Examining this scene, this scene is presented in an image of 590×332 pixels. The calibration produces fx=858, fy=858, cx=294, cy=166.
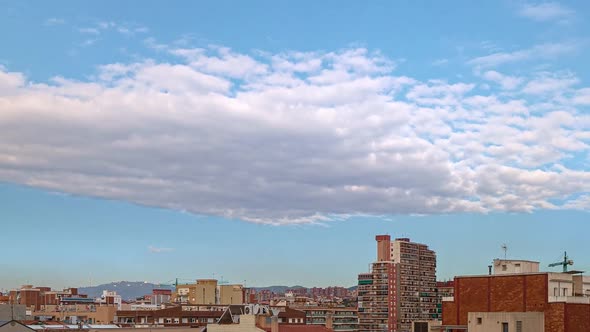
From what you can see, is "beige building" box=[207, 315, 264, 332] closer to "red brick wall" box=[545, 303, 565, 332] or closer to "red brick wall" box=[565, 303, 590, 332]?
"red brick wall" box=[545, 303, 565, 332]

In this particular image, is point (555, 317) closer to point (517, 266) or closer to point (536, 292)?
point (536, 292)

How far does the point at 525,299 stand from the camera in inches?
3861

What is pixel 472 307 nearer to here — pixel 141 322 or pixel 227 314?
pixel 227 314

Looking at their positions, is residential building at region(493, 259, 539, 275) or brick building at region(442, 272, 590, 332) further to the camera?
residential building at region(493, 259, 539, 275)

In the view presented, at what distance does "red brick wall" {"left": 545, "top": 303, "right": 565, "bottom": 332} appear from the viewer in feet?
300

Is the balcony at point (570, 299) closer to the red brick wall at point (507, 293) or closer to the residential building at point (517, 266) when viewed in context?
the red brick wall at point (507, 293)

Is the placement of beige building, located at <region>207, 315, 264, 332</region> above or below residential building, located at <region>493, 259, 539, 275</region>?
below

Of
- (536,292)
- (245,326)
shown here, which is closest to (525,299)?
(536,292)

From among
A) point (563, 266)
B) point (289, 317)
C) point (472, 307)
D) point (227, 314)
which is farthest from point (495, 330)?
point (289, 317)

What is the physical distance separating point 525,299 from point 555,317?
20.5 feet

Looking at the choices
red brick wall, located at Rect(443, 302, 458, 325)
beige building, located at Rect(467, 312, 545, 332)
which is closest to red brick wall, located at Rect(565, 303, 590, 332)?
beige building, located at Rect(467, 312, 545, 332)

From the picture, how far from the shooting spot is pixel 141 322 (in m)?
182

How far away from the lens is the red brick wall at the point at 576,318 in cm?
9125

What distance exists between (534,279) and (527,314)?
5820 millimetres
